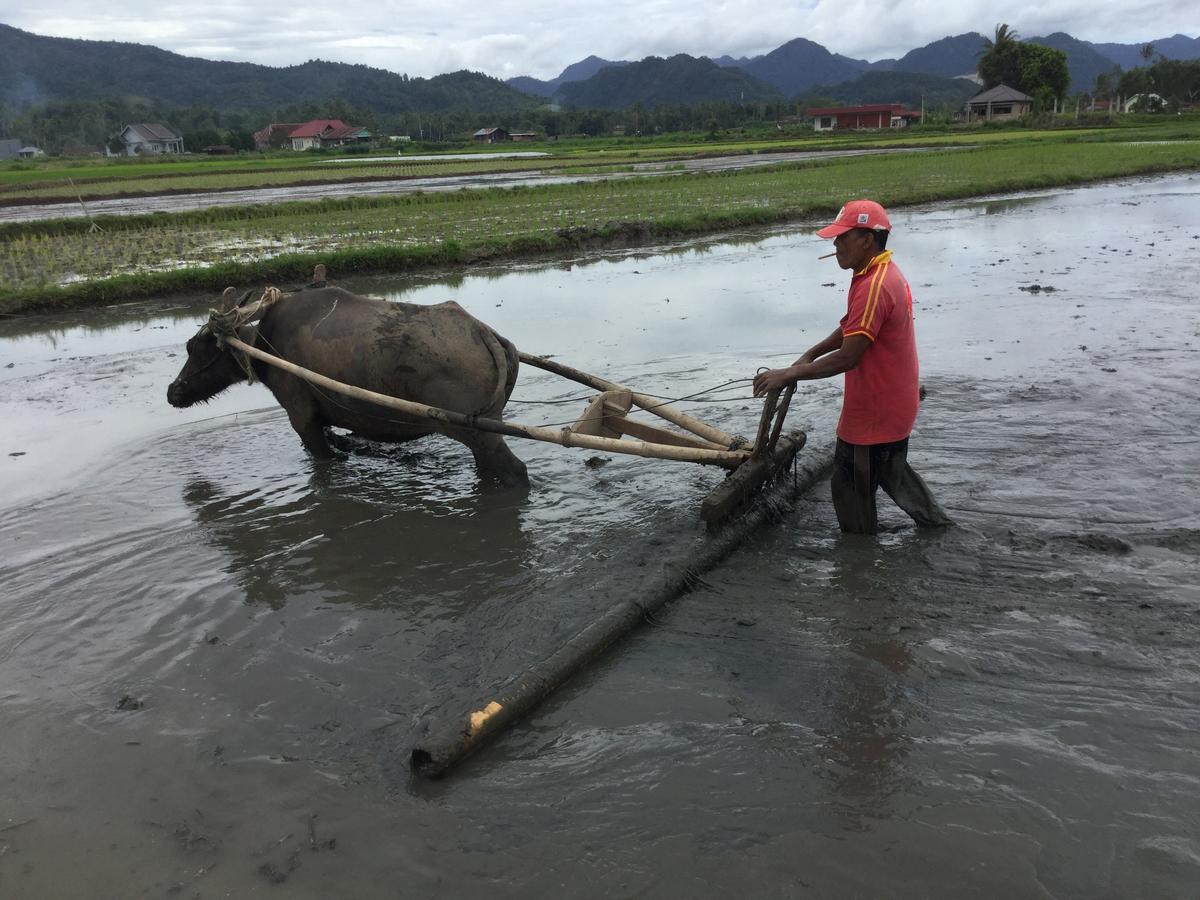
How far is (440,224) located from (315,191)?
496 inches

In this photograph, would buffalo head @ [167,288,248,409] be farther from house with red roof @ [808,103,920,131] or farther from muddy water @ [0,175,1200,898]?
house with red roof @ [808,103,920,131]

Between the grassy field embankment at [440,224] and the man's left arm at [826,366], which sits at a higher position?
the grassy field embankment at [440,224]

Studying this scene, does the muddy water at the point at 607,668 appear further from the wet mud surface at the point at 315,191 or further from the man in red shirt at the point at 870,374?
the wet mud surface at the point at 315,191

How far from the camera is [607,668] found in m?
3.48

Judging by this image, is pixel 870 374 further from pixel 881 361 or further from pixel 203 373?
pixel 203 373

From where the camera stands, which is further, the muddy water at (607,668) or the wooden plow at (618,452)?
the wooden plow at (618,452)

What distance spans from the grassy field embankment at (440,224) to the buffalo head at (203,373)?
721 centimetres

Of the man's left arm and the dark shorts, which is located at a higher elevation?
the man's left arm

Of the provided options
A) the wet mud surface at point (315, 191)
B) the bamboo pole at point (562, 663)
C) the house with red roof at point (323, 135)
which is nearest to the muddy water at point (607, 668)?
the bamboo pole at point (562, 663)

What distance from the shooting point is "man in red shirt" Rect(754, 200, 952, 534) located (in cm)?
373

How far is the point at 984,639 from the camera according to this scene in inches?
137

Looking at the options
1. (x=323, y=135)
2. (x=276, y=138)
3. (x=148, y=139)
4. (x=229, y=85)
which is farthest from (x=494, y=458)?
(x=229, y=85)

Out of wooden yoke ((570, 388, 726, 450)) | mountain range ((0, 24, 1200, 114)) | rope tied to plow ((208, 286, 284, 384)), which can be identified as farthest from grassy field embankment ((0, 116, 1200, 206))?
mountain range ((0, 24, 1200, 114))

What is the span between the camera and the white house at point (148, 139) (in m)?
83.0
